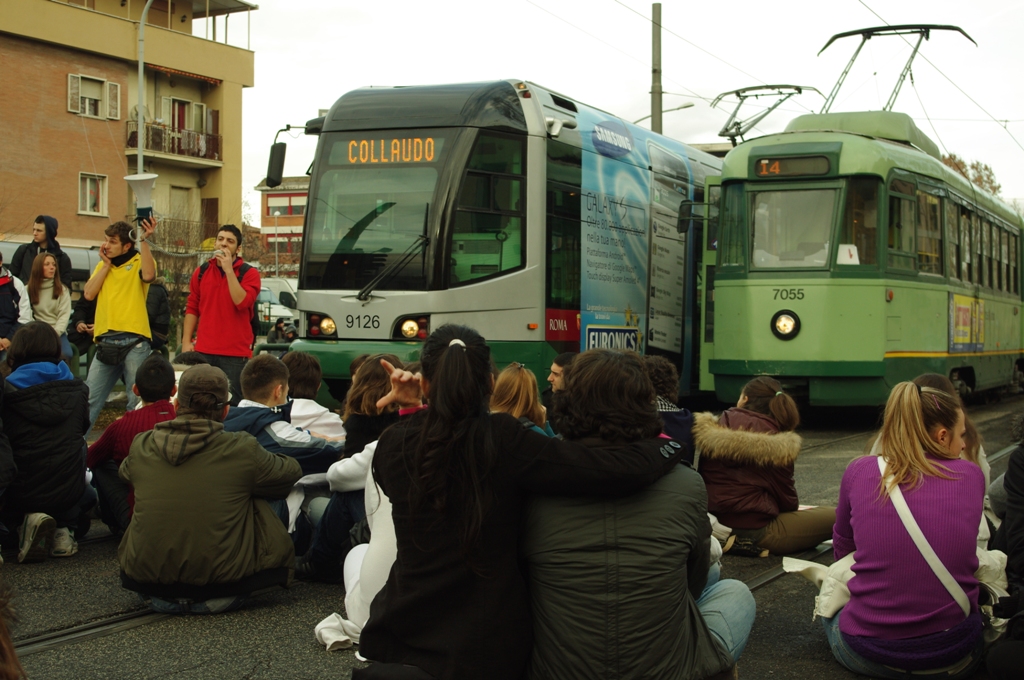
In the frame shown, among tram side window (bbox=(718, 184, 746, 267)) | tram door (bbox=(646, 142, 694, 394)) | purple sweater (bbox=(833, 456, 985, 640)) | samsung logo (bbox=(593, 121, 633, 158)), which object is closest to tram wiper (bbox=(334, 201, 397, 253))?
samsung logo (bbox=(593, 121, 633, 158))

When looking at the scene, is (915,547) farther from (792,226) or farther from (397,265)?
(792,226)

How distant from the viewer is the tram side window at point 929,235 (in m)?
13.7

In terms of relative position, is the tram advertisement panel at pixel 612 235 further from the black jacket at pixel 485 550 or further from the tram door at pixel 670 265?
the black jacket at pixel 485 550

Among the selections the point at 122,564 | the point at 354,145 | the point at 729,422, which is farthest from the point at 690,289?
the point at 122,564

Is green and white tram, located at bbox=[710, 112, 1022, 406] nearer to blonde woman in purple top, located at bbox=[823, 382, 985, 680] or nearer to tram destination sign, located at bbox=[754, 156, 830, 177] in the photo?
tram destination sign, located at bbox=[754, 156, 830, 177]

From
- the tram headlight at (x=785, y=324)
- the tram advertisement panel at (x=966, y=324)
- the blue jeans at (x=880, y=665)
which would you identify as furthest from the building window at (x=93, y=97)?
the blue jeans at (x=880, y=665)

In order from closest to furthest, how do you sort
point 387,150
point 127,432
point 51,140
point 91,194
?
point 127,432, point 387,150, point 51,140, point 91,194

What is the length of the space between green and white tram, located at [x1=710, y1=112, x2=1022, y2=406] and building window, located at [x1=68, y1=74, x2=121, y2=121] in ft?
103

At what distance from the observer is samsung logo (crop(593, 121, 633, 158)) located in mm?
12984

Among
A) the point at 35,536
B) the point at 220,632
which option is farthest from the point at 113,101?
the point at 220,632

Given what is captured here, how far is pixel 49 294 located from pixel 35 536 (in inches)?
152

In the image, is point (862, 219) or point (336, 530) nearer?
point (336, 530)

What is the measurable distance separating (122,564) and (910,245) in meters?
10.6

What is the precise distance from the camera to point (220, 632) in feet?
17.0
